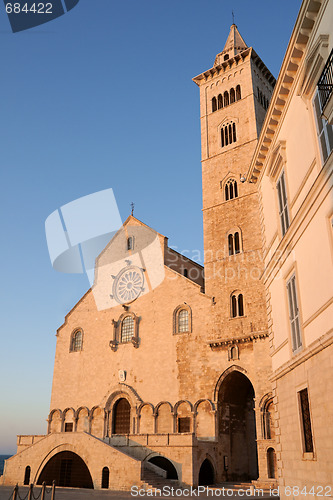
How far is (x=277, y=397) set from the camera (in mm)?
13477

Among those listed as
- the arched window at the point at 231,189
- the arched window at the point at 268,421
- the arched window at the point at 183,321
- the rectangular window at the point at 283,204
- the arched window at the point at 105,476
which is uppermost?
the arched window at the point at 231,189

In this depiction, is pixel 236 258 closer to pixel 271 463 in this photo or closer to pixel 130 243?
pixel 130 243

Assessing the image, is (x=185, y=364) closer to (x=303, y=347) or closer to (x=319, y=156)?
(x=303, y=347)

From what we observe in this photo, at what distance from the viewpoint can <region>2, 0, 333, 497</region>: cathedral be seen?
1126 centimetres

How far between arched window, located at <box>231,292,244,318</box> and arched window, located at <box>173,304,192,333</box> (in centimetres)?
320

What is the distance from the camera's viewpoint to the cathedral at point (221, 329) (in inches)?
443

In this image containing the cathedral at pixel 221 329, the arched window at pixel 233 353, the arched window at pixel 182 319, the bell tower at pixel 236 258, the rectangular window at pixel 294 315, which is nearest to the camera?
the cathedral at pixel 221 329

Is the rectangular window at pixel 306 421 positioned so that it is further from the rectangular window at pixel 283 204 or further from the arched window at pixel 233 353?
the arched window at pixel 233 353

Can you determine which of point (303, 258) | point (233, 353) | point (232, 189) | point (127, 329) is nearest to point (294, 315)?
point (303, 258)

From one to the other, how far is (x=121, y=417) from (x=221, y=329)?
32.1 feet

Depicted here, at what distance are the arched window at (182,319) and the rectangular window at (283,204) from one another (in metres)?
16.6

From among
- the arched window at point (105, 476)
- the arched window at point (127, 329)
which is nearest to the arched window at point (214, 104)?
the arched window at point (127, 329)

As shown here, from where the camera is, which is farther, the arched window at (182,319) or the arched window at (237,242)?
the arched window at (182,319)

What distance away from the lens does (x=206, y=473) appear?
82.1 feet
